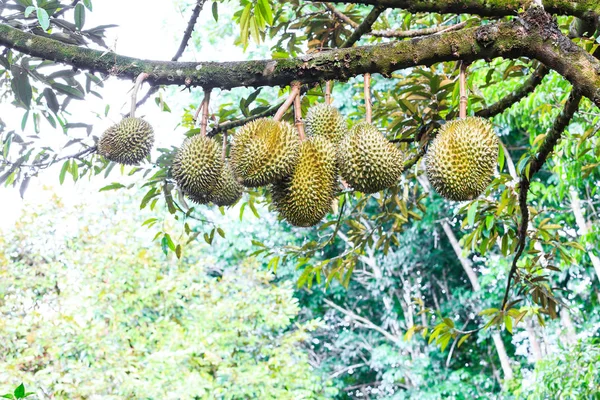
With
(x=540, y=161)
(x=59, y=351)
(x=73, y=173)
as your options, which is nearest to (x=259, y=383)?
(x=59, y=351)

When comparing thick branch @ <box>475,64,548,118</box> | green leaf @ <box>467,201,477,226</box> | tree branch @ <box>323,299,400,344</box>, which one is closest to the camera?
thick branch @ <box>475,64,548,118</box>

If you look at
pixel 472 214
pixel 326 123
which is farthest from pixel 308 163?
pixel 472 214

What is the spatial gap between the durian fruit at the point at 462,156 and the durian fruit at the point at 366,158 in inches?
3.2

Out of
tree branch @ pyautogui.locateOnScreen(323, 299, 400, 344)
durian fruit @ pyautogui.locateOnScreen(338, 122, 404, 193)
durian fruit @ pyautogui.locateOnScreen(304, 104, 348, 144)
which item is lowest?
tree branch @ pyautogui.locateOnScreen(323, 299, 400, 344)

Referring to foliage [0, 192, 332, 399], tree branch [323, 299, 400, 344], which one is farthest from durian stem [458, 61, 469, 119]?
tree branch [323, 299, 400, 344]

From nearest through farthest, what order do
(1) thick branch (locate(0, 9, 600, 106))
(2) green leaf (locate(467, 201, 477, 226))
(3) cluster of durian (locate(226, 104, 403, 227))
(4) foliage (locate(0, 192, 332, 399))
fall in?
1. (1) thick branch (locate(0, 9, 600, 106))
2. (3) cluster of durian (locate(226, 104, 403, 227))
3. (2) green leaf (locate(467, 201, 477, 226))
4. (4) foliage (locate(0, 192, 332, 399))

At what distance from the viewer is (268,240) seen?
9445 millimetres

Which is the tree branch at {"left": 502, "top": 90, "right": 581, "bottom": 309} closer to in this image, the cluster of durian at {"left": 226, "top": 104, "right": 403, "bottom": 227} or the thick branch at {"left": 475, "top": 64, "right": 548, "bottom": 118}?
the thick branch at {"left": 475, "top": 64, "right": 548, "bottom": 118}

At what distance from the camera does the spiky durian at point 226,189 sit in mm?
1264

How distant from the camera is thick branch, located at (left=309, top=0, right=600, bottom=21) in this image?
1096 millimetres

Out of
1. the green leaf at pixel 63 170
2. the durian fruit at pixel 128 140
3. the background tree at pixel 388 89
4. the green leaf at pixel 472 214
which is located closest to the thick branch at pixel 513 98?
the background tree at pixel 388 89

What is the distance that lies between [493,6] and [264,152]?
1.55 ft

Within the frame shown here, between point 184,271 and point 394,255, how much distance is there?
324cm

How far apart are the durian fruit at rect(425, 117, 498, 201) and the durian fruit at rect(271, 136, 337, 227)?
0.19 m
